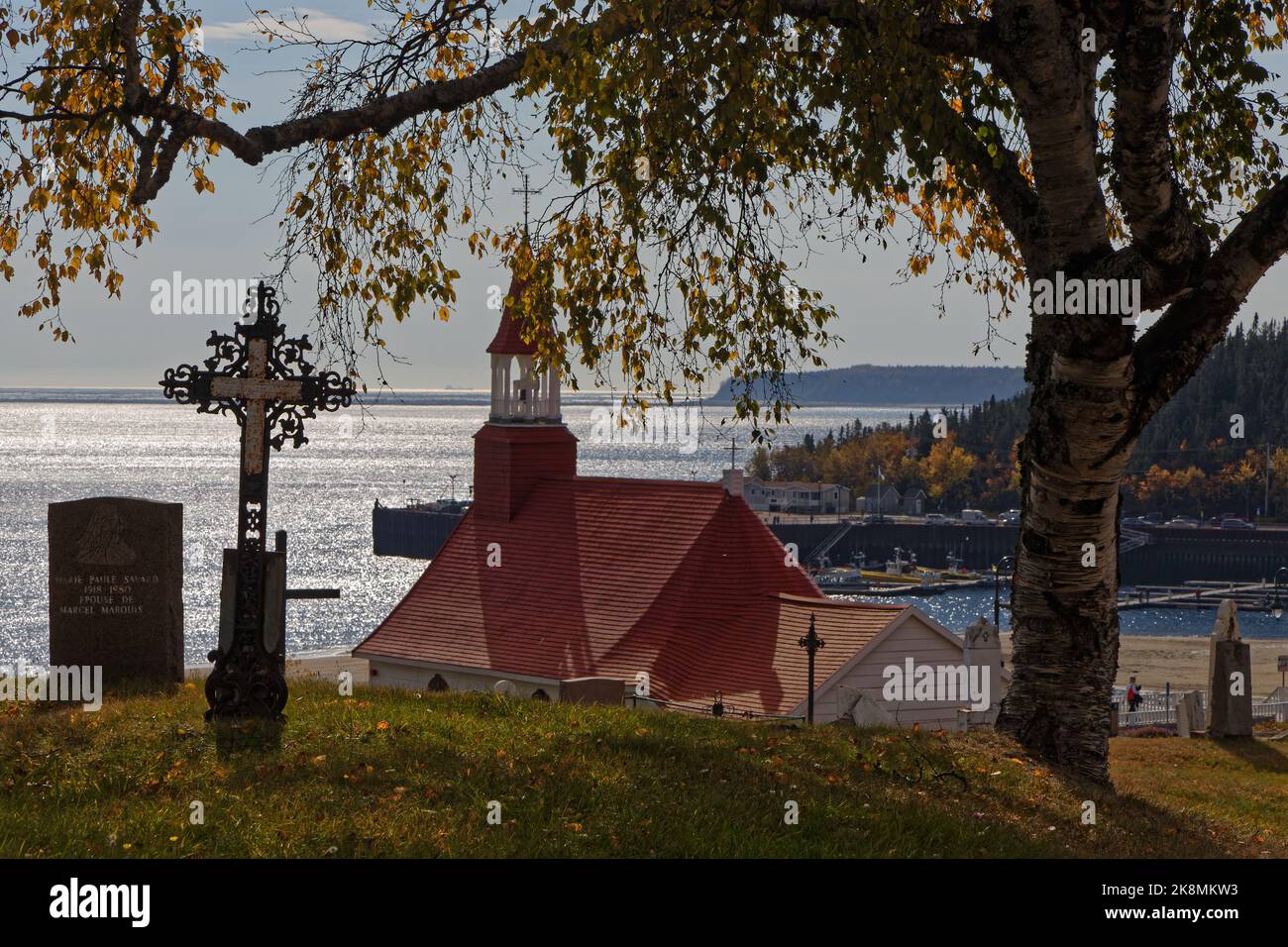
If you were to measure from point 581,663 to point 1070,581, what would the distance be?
1779cm

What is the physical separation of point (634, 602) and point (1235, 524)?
466 ft

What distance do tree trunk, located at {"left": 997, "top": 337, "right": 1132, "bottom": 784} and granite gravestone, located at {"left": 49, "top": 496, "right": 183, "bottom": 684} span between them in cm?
809

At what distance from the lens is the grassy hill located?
812 cm

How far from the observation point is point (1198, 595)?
404 ft

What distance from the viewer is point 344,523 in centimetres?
17175

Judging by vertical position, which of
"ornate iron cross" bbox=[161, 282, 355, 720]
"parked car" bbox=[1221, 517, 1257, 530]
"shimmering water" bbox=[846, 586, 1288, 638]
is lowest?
"shimmering water" bbox=[846, 586, 1288, 638]

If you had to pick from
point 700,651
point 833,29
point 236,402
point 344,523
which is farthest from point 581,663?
point 344,523

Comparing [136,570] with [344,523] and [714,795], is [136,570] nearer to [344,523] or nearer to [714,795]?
[714,795]

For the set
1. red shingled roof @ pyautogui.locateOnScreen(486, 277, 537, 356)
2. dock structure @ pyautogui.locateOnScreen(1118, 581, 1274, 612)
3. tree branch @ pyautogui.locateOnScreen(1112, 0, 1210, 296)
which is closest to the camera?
tree branch @ pyautogui.locateOnScreen(1112, 0, 1210, 296)
